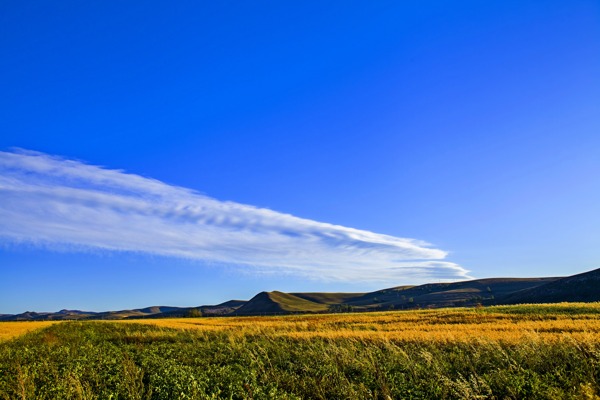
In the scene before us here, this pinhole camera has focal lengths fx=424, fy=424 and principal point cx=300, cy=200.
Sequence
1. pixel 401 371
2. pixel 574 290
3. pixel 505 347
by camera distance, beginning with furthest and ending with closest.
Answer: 1. pixel 574 290
2. pixel 505 347
3. pixel 401 371

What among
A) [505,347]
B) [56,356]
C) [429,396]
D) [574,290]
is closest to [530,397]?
[429,396]

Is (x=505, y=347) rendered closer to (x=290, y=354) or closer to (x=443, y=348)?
(x=443, y=348)

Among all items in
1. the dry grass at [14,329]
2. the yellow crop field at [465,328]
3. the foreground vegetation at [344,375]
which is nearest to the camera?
the foreground vegetation at [344,375]

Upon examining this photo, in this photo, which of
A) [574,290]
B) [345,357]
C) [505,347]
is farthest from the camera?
[574,290]

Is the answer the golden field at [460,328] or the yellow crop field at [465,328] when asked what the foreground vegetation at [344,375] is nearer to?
the yellow crop field at [465,328]

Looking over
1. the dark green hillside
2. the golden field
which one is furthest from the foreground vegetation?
the dark green hillside

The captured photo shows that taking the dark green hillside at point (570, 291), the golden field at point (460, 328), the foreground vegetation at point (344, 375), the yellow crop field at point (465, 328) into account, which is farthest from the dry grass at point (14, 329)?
the dark green hillside at point (570, 291)

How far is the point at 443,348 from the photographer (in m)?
17.9

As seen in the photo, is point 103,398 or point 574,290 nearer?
point 103,398

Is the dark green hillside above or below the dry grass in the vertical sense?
above

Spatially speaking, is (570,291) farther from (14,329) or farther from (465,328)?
(14,329)

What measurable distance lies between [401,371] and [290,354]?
641cm

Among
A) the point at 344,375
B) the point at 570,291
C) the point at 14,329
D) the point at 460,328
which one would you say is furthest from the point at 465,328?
the point at 570,291

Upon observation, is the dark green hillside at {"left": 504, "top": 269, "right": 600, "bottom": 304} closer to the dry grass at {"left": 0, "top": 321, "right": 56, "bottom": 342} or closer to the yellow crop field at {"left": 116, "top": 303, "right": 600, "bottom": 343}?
the yellow crop field at {"left": 116, "top": 303, "right": 600, "bottom": 343}
